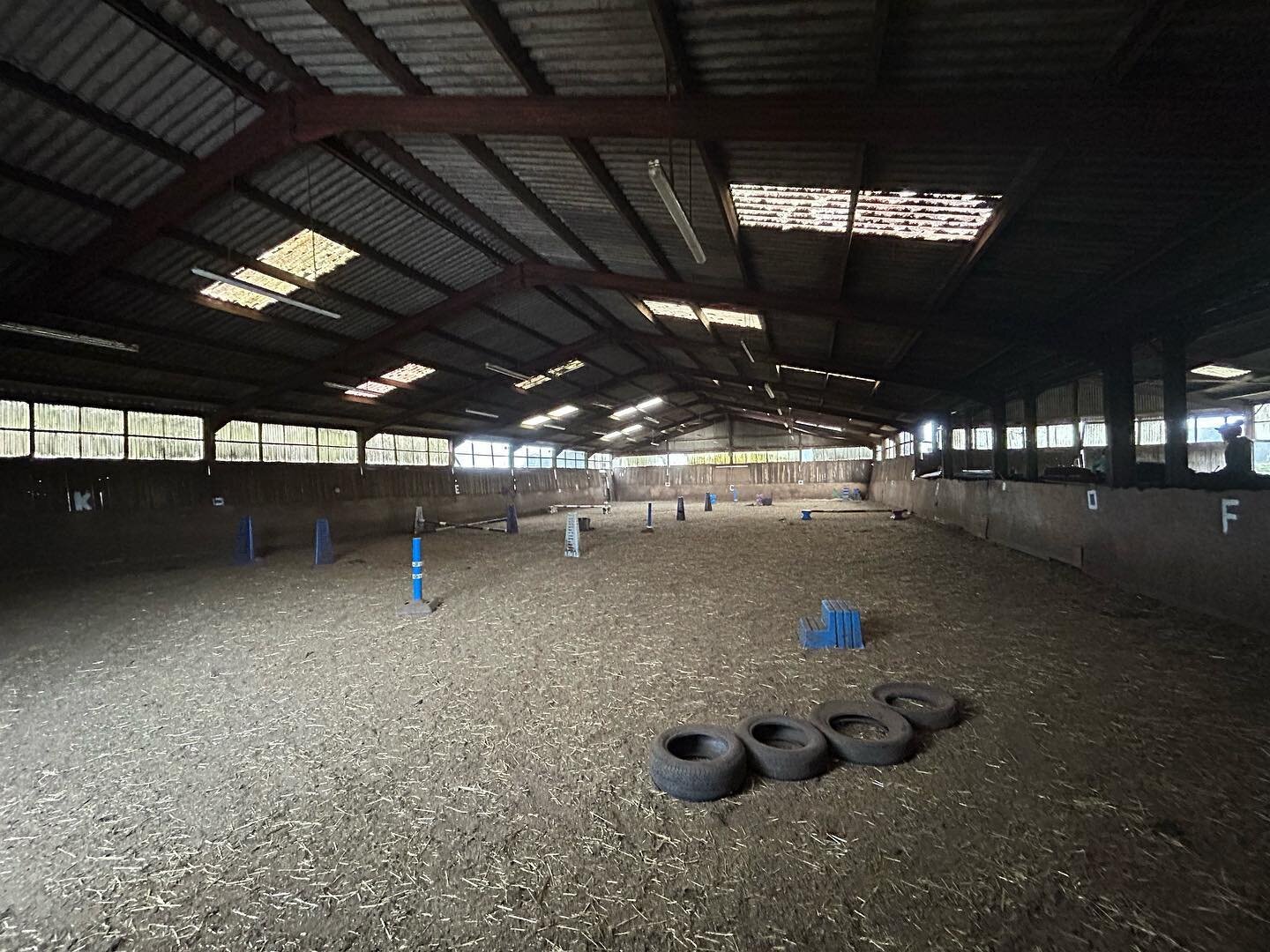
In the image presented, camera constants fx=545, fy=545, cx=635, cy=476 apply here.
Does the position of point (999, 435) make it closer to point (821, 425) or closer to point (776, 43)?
point (776, 43)

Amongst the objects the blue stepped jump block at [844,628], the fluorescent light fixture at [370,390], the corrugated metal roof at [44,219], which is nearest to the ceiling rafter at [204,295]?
the corrugated metal roof at [44,219]

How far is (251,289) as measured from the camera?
7.63 meters

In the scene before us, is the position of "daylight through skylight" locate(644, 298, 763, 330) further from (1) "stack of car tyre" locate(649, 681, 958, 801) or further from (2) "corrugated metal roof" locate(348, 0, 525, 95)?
(1) "stack of car tyre" locate(649, 681, 958, 801)

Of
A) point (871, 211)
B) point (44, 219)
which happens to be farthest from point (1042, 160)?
point (44, 219)

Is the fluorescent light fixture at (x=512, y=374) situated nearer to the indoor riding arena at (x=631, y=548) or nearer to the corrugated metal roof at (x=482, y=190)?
the indoor riding arena at (x=631, y=548)

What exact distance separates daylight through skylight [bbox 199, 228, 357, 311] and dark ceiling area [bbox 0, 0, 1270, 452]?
109 millimetres

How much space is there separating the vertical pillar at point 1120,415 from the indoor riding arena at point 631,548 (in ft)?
0.25

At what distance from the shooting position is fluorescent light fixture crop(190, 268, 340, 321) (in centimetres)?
740

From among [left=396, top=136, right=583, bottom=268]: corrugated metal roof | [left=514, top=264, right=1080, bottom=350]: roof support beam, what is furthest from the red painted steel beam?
[left=514, top=264, right=1080, bottom=350]: roof support beam

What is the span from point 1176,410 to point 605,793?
1049cm

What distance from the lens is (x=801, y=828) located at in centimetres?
289

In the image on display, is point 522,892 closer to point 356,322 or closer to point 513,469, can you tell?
point 356,322

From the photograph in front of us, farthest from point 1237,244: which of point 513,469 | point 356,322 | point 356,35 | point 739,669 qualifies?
point 513,469

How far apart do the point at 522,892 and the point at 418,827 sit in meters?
0.83
